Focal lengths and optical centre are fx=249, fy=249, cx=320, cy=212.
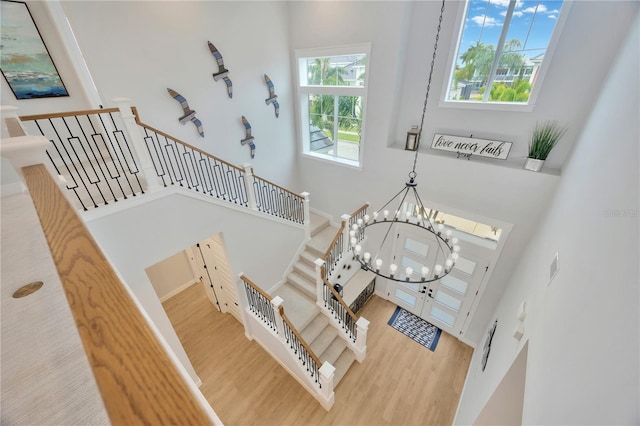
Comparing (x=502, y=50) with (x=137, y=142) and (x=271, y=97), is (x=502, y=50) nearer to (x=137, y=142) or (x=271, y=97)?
(x=271, y=97)

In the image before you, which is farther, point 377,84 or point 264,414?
point 377,84

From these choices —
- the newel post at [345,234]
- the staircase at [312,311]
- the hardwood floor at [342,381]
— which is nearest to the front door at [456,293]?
the hardwood floor at [342,381]

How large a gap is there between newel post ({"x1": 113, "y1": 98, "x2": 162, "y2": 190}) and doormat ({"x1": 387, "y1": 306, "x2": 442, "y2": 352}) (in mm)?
5425

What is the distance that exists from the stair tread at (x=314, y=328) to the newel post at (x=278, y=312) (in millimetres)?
654

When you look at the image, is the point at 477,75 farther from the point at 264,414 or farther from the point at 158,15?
the point at 264,414

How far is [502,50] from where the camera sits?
12.4 ft

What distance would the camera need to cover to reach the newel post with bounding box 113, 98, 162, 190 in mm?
2855

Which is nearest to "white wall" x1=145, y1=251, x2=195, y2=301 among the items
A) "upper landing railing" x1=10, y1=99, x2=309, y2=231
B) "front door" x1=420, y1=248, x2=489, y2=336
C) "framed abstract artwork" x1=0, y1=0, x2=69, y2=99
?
"upper landing railing" x1=10, y1=99, x2=309, y2=231

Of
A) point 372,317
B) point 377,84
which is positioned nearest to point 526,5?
point 377,84

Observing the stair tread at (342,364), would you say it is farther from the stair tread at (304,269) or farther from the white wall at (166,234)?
the white wall at (166,234)

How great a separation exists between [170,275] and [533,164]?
768 centimetres

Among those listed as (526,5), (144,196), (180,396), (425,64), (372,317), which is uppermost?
(526,5)

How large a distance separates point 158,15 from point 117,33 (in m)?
0.68

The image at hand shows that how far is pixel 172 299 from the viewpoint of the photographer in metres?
6.22
